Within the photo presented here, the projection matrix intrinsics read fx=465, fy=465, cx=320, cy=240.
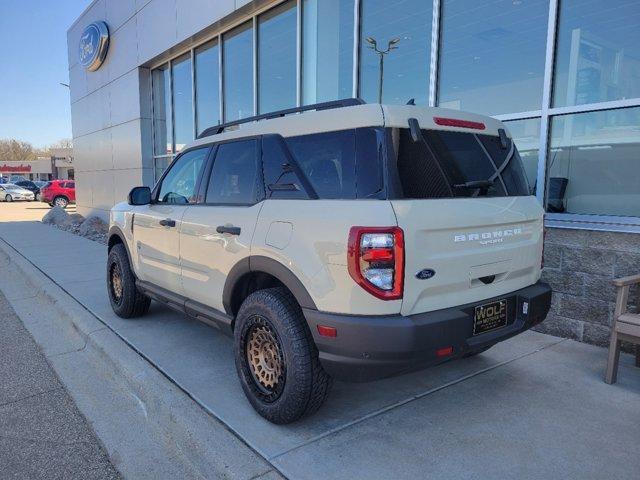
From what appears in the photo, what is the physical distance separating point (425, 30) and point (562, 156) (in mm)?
2771

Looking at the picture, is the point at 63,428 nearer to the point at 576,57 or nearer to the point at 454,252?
the point at 454,252

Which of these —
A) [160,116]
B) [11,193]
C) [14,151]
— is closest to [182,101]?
[160,116]

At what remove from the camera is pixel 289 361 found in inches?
104

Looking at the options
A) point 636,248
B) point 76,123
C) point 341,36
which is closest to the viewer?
point 636,248

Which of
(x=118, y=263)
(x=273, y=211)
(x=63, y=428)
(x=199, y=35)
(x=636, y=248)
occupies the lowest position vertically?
(x=63, y=428)

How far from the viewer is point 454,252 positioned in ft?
8.40

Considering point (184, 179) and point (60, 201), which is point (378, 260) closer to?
point (184, 179)

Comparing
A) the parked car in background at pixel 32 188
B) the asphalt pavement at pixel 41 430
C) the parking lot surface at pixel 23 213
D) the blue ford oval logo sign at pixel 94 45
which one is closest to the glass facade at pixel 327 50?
the asphalt pavement at pixel 41 430

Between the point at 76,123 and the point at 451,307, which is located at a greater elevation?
the point at 76,123

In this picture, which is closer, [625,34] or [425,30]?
[625,34]

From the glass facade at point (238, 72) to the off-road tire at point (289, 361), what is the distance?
706 cm

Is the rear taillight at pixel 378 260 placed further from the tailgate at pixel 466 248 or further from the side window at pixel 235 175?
the side window at pixel 235 175

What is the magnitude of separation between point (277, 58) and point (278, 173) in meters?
6.20

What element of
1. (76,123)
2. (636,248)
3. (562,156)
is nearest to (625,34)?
(562,156)
